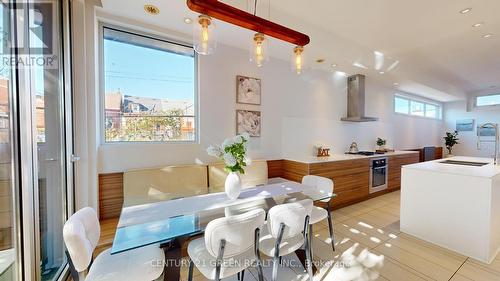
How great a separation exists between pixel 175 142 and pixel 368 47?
126 inches

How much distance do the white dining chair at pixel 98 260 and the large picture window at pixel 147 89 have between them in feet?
4.43

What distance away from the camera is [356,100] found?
4.27 meters

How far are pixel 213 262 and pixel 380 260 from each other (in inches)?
70.4

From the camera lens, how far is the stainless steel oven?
393 cm

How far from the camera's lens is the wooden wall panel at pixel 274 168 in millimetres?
3447

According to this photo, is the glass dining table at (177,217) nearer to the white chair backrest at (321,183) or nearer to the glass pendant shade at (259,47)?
the white chair backrest at (321,183)

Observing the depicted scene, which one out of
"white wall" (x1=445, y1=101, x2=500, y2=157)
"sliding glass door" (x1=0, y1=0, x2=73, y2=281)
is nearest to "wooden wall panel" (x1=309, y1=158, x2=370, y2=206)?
"sliding glass door" (x1=0, y1=0, x2=73, y2=281)

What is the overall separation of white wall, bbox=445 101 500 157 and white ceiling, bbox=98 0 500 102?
3.40 m

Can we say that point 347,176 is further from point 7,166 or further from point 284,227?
point 7,166

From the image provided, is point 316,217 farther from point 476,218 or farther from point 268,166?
point 476,218

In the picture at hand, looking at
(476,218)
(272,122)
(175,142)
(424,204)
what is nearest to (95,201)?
(175,142)

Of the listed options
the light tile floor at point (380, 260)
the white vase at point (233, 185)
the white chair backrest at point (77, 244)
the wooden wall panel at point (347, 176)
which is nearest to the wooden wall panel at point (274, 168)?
the wooden wall panel at point (347, 176)

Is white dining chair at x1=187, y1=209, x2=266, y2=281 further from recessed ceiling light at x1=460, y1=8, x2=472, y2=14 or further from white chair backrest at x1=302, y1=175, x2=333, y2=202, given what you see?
recessed ceiling light at x1=460, y1=8, x2=472, y2=14

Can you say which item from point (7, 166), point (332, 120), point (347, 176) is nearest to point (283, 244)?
point (7, 166)
